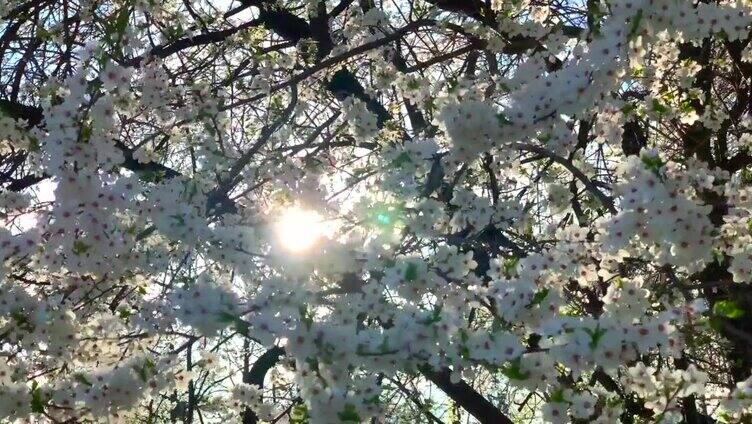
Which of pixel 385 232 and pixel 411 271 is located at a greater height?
pixel 385 232

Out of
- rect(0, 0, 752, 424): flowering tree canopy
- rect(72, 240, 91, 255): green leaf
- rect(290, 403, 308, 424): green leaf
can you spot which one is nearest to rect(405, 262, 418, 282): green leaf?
rect(0, 0, 752, 424): flowering tree canopy

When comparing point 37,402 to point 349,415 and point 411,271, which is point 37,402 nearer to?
point 349,415

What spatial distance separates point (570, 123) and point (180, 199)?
2.44 meters

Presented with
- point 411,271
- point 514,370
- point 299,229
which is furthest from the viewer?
point 299,229

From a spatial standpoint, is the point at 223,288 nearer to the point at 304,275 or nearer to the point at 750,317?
the point at 304,275

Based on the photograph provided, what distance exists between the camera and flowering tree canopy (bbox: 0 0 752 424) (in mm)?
2938

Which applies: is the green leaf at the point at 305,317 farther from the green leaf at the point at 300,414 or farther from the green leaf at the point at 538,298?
the green leaf at the point at 538,298

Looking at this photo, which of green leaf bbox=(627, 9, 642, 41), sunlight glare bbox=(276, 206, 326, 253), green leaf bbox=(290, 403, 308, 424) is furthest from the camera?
sunlight glare bbox=(276, 206, 326, 253)

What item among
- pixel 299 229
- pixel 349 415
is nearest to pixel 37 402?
pixel 299 229

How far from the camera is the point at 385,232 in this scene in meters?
3.73

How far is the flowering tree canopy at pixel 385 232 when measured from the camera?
2.94m

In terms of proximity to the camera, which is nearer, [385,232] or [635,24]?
[635,24]

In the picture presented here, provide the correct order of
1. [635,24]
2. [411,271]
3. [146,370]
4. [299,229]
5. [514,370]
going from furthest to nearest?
1. [299,229]
2. [146,370]
3. [411,271]
4. [635,24]
5. [514,370]

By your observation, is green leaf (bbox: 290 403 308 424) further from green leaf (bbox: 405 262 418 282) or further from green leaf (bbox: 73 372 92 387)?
green leaf (bbox: 73 372 92 387)
